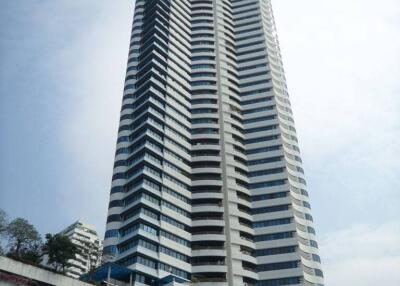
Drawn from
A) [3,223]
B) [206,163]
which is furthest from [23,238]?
[206,163]

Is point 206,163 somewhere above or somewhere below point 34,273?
above

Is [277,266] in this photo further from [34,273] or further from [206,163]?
[34,273]

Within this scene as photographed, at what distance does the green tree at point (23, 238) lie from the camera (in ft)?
258

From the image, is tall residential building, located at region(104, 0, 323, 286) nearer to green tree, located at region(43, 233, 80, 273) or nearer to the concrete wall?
green tree, located at region(43, 233, 80, 273)

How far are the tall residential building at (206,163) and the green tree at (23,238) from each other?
64.2 feet

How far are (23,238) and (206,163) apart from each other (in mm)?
50553

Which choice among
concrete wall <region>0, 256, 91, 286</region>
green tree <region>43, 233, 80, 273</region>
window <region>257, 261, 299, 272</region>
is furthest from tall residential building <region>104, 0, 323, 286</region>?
concrete wall <region>0, 256, 91, 286</region>

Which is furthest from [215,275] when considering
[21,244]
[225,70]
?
[225,70]

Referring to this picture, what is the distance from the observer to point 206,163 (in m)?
119

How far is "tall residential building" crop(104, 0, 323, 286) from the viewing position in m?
102

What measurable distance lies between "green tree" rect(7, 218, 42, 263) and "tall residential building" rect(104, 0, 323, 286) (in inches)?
771

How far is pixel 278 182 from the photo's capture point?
117500mm

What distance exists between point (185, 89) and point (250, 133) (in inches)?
813

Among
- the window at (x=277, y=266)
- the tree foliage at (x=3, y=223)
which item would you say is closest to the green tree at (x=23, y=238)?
the tree foliage at (x=3, y=223)
